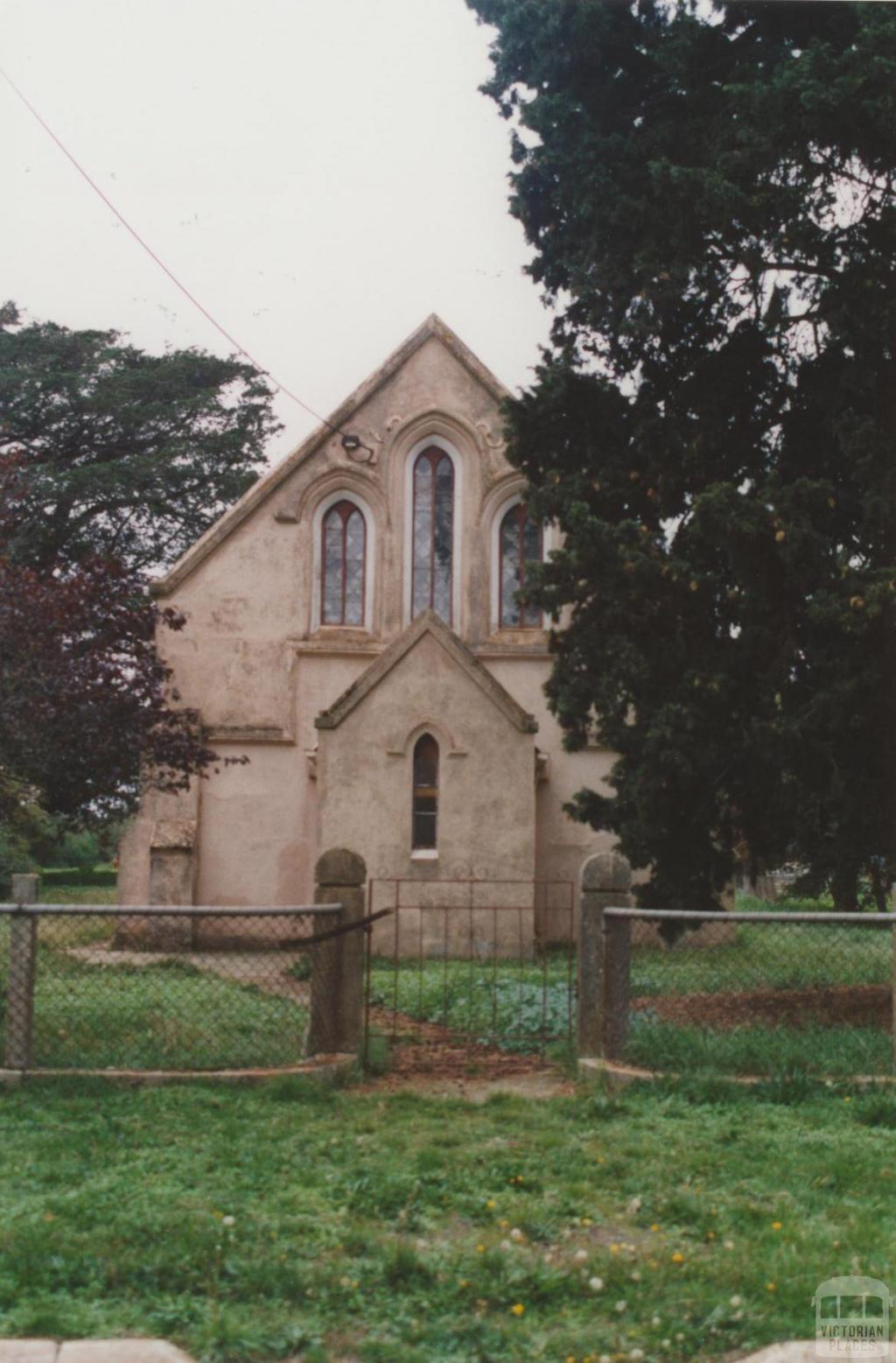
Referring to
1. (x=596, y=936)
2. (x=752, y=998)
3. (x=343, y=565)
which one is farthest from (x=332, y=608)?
(x=596, y=936)

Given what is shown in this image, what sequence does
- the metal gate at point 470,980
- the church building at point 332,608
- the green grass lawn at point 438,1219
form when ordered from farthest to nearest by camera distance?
the church building at point 332,608
the metal gate at point 470,980
the green grass lawn at point 438,1219

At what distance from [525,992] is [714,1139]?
652 centimetres

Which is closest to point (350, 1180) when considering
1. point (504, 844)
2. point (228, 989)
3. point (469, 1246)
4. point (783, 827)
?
point (469, 1246)

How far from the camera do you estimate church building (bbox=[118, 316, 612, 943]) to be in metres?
24.7

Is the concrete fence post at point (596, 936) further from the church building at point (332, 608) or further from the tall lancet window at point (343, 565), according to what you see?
the tall lancet window at point (343, 565)

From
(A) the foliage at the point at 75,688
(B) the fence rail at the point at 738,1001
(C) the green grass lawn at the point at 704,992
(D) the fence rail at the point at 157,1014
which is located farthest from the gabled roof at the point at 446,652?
(B) the fence rail at the point at 738,1001

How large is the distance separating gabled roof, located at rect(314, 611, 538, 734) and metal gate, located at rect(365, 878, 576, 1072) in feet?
8.64

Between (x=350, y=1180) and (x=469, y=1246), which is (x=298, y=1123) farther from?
(x=469, y=1246)

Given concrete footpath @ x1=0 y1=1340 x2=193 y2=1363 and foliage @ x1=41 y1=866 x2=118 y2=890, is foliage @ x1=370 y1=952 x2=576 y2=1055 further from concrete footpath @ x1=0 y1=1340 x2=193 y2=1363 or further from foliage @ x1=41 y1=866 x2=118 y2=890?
foliage @ x1=41 y1=866 x2=118 y2=890

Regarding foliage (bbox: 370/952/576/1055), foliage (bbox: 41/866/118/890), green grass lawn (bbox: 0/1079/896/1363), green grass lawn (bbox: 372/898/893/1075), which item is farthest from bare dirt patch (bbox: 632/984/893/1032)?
foliage (bbox: 41/866/118/890)

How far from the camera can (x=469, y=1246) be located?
6059 mm

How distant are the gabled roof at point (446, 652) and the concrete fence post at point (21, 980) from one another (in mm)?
12319

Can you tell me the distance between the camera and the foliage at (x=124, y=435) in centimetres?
3944

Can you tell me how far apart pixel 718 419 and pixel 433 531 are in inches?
498
